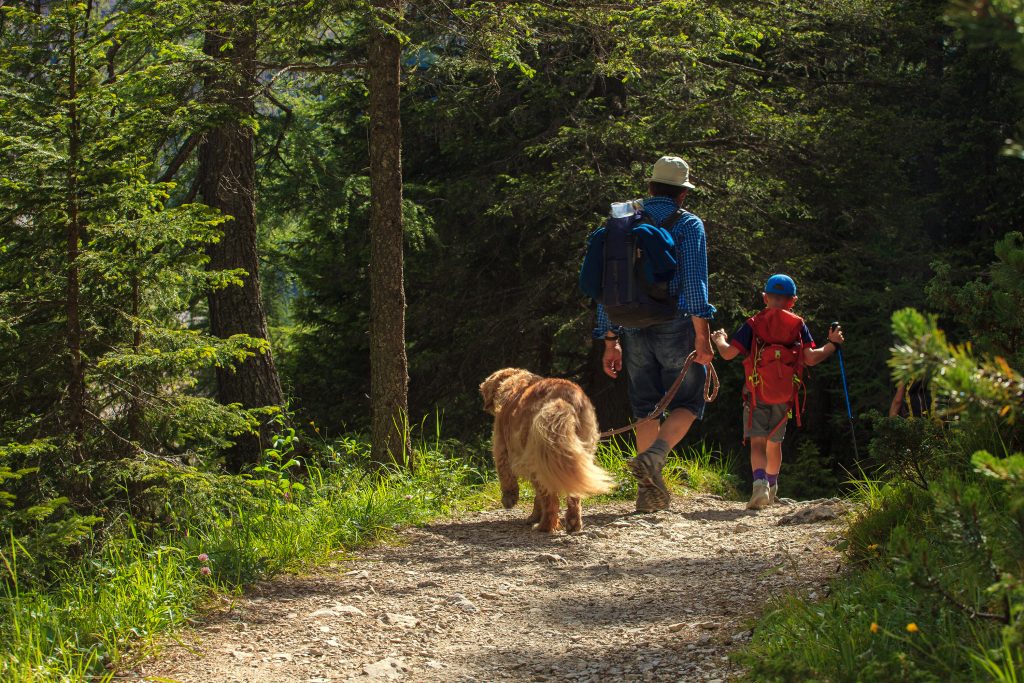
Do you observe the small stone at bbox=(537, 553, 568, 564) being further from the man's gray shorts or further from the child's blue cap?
the child's blue cap

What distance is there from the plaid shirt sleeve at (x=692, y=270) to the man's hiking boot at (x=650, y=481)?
107cm

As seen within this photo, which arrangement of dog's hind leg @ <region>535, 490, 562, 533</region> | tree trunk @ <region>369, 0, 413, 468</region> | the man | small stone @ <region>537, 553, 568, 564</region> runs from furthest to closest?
tree trunk @ <region>369, 0, 413, 468</region>
the man
dog's hind leg @ <region>535, 490, 562, 533</region>
small stone @ <region>537, 553, 568, 564</region>

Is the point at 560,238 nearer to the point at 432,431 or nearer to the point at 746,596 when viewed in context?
the point at 432,431

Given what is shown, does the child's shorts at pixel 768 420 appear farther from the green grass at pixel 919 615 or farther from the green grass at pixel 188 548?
the green grass at pixel 919 615

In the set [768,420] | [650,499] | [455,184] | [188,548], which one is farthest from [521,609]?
[455,184]

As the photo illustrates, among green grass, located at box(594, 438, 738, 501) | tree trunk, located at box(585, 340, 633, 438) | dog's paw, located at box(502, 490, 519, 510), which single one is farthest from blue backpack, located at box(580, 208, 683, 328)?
tree trunk, located at box(585, 340, 633, 438)

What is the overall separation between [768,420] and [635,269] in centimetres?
172

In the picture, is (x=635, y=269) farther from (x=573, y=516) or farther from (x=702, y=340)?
(x=573, y=516)

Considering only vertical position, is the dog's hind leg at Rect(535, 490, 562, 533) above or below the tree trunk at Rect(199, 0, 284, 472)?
below

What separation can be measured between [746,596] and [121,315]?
414 centimetres

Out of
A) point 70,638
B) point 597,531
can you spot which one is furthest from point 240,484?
point 597,531

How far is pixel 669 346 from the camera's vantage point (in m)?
6.91

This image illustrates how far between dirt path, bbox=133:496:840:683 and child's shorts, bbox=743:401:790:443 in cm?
101

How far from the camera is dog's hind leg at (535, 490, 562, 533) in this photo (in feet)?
21.6
